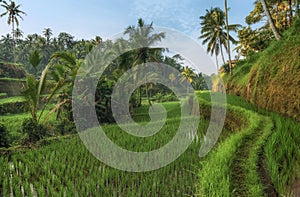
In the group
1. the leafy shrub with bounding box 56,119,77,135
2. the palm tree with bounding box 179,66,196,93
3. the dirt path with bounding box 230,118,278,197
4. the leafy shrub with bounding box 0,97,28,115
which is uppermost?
the palm tree with bounding box 179,66,196,93

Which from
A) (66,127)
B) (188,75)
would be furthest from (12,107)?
(188,75)

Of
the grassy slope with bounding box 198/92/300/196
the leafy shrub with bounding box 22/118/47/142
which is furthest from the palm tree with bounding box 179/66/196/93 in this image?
the grassy slope with bounding box 198/92/300/196

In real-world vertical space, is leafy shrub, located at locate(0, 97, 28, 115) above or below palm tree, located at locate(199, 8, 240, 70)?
below

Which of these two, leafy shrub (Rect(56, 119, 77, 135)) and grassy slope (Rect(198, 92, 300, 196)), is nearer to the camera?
grassy slope (Rect(198, 92, 300, 196))

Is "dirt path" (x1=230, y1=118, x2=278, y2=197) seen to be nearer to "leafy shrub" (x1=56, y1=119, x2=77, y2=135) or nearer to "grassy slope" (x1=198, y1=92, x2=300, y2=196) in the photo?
"grassy slope" (x1=198, y1=92, x2=300, y2=196)

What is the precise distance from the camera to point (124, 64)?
1376 cm

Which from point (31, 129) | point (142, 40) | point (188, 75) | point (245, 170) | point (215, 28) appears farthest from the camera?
point (188, 75)

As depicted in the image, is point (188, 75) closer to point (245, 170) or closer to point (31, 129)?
point (31, 129)

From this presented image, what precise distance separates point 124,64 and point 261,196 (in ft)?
41.6

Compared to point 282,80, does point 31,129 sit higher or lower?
lower

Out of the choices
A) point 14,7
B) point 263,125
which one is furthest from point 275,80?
point 14,7

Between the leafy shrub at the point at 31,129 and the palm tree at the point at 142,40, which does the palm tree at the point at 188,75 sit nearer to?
the palm tree at the point at 142,40

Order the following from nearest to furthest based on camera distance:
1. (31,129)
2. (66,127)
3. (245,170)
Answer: (245,170)
(31,129)
(66,127)

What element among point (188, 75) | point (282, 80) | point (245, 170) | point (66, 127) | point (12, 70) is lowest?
point (66, 127)
